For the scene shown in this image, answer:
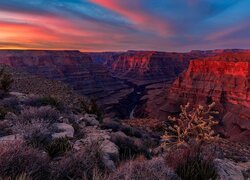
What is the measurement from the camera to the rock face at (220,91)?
53.3 metres

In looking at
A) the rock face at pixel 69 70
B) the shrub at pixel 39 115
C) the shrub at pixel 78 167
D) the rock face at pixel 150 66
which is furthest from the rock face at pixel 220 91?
the rock face at pixel 150 66

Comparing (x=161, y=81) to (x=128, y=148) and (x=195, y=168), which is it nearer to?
(x=128, y=148)

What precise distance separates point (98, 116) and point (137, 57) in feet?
519

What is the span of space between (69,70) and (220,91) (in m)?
66.7

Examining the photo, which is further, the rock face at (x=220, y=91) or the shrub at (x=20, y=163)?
the rock face at (x=220, y=91)

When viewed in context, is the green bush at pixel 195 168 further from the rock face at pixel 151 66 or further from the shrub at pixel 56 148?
the rock face at pixel 151 66

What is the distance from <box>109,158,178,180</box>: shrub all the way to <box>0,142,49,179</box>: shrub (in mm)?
1124

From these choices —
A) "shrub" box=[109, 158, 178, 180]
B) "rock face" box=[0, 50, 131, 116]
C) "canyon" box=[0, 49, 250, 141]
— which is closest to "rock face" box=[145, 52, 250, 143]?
"canyon" box=[0, 49, 250, 141]

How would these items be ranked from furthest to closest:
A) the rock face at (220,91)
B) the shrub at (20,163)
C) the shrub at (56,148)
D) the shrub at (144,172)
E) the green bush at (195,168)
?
the rock face at (220,91)
the shrub at (56,148)
the green bush at (195,168)
the shrub at (144,172)
the shrub at (20,163)

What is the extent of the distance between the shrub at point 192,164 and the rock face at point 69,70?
86.6m

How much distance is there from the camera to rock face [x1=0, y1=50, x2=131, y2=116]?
102787 mm

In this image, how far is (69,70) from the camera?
11506cm

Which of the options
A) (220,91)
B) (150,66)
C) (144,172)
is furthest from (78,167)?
(150,66)

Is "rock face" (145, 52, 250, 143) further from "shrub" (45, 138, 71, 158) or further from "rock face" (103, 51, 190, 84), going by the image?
"rock face" (103, 51, 190, 84)
